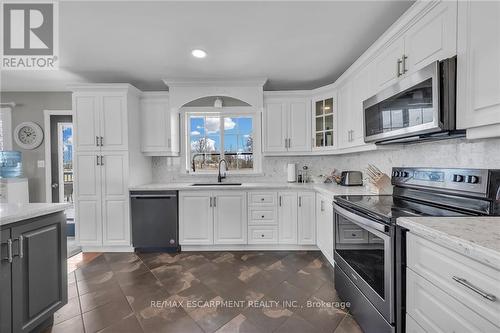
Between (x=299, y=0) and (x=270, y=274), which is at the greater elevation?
(x=299, y=0)

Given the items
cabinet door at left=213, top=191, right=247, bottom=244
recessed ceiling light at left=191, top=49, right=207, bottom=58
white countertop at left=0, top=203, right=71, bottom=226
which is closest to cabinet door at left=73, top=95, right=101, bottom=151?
white countertop at left=0, top=203, right=71, bottom=226

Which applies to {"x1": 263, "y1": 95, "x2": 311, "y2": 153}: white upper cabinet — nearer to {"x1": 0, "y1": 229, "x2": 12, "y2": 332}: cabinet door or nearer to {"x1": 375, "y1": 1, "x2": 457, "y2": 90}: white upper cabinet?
{"x1": 375, "y1": 1, "x2": 457, "y2": 90}: white upper cabinet

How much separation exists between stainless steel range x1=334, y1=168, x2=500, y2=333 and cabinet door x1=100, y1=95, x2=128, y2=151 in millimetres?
2930

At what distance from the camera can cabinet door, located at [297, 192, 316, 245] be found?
2914 mm

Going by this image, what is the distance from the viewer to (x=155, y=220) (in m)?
2.95

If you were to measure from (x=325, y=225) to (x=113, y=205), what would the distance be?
2.84 metres

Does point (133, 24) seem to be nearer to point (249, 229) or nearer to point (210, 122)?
point (210, 122)

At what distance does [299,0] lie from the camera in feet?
5.38

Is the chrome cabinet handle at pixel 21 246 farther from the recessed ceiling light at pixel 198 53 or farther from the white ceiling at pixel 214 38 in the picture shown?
the recessed ceiling light at pixel 198 53

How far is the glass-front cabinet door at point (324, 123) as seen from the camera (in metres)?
3.00

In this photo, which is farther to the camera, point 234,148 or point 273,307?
point 234,148

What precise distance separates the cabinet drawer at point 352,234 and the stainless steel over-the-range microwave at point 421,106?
763mm

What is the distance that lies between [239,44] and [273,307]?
8.28ft

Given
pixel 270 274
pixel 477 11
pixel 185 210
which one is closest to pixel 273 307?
pixel 270 274
